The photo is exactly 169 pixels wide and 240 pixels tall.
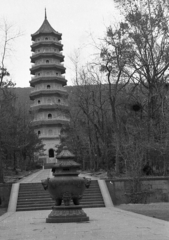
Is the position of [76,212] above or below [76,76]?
below

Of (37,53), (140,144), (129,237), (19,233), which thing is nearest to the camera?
(129,237)

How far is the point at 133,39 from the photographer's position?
22.9 meters

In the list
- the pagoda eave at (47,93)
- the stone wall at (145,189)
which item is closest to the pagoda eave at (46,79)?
the pagoda eave at (47,93)

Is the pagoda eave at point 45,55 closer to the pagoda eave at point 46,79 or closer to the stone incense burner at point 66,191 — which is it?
the pagoda eave at point 46,79

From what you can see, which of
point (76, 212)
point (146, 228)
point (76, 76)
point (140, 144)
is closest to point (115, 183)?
point (140, 144)

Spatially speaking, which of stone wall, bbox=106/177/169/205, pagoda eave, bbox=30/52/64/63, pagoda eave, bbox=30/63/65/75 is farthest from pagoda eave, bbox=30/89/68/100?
stone wall, bbox=106/177/169/205

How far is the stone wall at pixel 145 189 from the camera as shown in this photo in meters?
17.7

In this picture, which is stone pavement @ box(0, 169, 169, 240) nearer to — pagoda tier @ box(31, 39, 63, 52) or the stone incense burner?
the stone incense burner

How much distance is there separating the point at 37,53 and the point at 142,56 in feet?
101

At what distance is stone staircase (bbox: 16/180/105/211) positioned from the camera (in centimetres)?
1627

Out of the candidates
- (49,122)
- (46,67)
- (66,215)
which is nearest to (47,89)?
(46,67)

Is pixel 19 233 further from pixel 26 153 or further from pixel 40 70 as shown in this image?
pixel 40 70

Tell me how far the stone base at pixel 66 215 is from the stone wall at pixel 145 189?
6.49 meters

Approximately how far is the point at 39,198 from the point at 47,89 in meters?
34.6
